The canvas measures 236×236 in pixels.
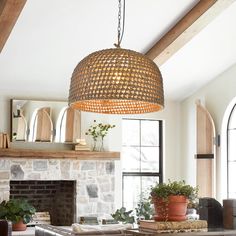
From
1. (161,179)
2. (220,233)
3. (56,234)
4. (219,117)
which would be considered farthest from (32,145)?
(220,233)

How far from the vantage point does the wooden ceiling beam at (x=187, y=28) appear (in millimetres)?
6922

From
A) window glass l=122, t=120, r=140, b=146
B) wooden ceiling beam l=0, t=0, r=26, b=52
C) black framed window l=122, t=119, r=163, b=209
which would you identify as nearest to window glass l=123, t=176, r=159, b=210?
black framed window l=122, t=119, r=163, b=209

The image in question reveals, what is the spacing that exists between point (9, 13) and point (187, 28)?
2.41 m

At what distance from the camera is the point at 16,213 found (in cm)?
820

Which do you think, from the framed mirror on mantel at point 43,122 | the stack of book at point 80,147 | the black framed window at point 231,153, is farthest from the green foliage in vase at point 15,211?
the black framed window at point 231,153

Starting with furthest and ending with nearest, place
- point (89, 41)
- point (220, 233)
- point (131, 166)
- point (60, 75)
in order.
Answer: point (131, 166)
point (60, 75)
point (89, 41)
point (220, 233)

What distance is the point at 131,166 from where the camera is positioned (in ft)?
31.8

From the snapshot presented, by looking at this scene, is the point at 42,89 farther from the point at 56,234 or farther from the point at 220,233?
the point at 220,233

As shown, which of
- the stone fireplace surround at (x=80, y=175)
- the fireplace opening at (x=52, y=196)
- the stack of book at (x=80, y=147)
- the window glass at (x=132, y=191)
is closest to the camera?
the stone fireplace surround at (x=80, y=175)

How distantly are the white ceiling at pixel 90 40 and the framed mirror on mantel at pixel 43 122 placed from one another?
264 mm

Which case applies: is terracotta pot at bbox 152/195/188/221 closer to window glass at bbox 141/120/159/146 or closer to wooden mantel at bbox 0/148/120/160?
wooden mantel at bbox 0/148/120/160

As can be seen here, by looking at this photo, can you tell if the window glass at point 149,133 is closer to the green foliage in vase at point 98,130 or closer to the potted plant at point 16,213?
the green foliage in vase at point 98,130

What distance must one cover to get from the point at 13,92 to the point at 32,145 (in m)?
0.91

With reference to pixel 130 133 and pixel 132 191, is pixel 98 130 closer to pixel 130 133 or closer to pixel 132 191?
pixel 130 133
